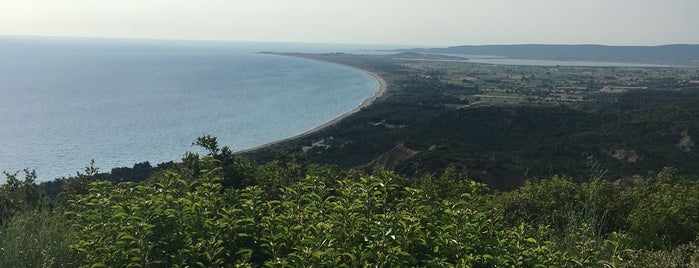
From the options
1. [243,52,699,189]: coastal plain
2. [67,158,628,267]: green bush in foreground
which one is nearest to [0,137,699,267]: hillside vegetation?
[67,158,628,267]: green bush in foreground

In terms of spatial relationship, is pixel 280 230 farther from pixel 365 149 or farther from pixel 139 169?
pixel 365 149

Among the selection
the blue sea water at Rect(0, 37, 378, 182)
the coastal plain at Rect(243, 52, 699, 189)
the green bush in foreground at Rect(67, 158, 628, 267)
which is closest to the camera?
the green bush in foreground at Rect(67, 158, 628, 267)

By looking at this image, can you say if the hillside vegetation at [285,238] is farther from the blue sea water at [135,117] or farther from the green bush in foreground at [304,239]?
the blue sea water at [135,117]

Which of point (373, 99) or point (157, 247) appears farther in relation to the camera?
point (373, 99)

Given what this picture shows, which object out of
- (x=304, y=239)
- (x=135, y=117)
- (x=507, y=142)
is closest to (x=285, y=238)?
(x=304, y=239)

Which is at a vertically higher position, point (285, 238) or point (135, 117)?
point (285, 238)

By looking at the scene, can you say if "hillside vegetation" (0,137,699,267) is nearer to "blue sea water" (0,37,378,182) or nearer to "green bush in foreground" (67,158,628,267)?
"green bush in foreground" (67,158,628,267)

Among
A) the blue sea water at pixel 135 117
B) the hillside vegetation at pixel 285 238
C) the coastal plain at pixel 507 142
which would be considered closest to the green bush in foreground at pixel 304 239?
the hillside vegetation at pixel 285 238

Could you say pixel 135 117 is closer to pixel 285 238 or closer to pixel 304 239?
pixel 285 238

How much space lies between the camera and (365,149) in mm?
92438

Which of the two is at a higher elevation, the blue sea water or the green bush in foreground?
the green bush in foreground

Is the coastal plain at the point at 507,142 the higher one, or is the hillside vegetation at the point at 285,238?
the hillside vegetation at the point at 285,238

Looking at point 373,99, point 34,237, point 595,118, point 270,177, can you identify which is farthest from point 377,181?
point 373,99

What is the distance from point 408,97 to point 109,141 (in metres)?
105
